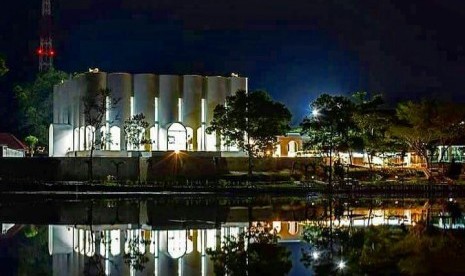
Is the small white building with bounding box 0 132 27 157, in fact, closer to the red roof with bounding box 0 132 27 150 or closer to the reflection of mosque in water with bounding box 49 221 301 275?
the red roof with bounding box 0 132 27 150

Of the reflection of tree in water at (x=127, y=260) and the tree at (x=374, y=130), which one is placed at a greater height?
the tree at (x=374, y=130)

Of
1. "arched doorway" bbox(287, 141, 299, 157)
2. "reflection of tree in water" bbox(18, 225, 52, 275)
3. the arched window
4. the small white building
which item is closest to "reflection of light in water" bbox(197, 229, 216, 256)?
"reflection of tree in water" bbox(18, 225, 52, 275)

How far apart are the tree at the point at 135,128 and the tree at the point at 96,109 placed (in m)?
2.27

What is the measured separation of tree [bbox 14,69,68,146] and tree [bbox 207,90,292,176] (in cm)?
3297

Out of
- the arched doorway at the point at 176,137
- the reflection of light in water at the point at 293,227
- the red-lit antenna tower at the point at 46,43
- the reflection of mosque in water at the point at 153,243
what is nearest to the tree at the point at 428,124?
the arched doorway at the point at 176,137

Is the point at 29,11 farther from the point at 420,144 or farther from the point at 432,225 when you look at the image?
the point at 432,225

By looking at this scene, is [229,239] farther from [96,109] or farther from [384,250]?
[96,109]

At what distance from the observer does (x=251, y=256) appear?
2192cm

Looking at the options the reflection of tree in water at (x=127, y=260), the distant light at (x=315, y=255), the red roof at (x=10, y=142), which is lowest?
the distant light at (x=315, y=255)

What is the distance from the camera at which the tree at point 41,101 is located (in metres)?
90.9

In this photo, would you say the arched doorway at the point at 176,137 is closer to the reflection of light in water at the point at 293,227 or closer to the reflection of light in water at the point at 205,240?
the reflection of light in water at the point at 293,227

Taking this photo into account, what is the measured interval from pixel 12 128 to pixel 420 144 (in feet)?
182

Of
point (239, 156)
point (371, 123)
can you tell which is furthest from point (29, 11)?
point (371, 123)

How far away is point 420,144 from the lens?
67.1 m
